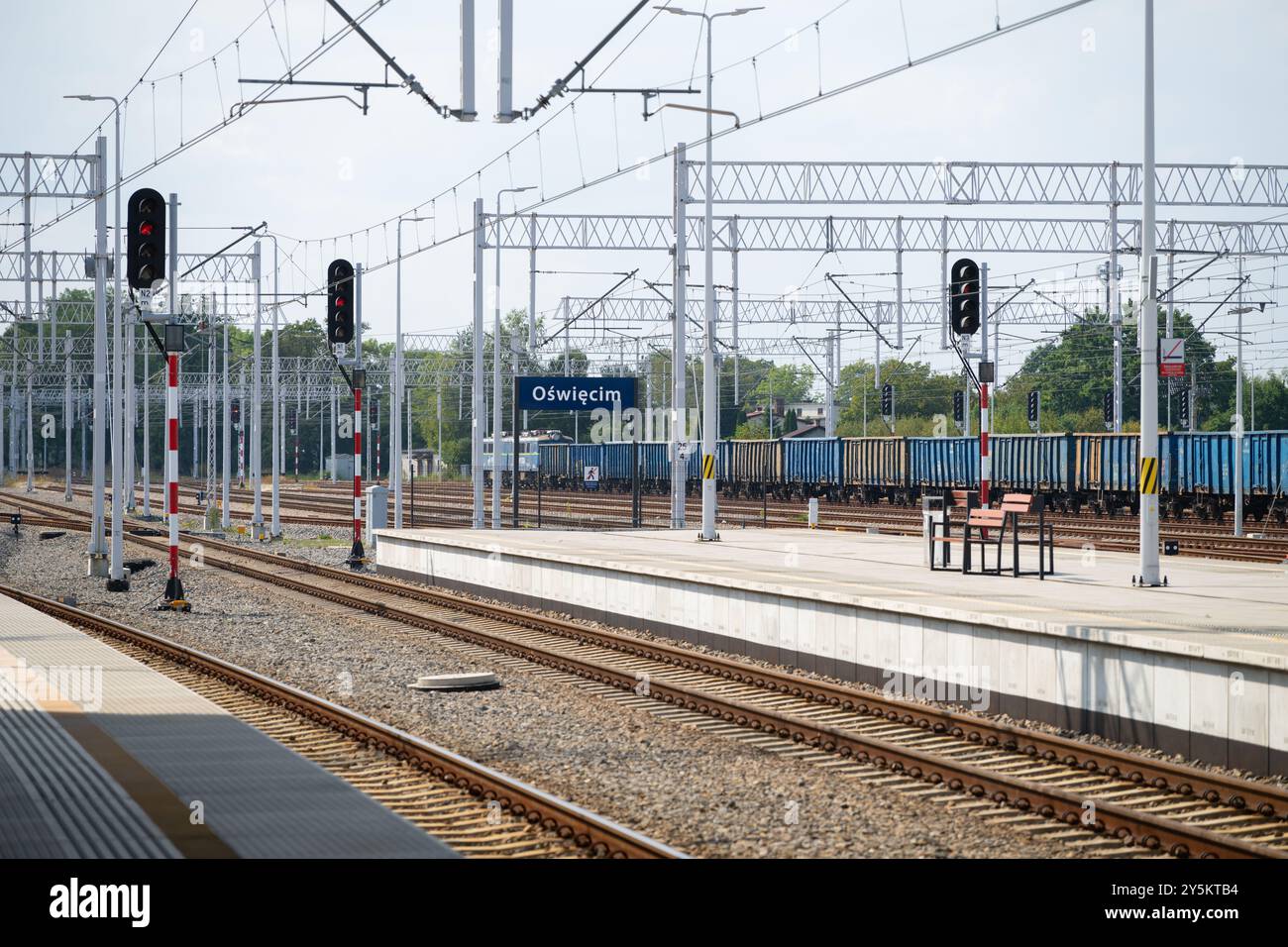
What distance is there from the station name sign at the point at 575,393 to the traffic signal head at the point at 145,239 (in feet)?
32.3

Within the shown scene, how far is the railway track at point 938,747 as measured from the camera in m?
8.70

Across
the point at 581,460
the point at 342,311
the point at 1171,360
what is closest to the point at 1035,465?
the point at 1171,360

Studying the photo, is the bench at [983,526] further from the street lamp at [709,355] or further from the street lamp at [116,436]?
the street lamp at [116,436]

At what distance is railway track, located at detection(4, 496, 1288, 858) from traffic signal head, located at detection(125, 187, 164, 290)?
20.1ft

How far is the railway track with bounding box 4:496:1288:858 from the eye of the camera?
8.70 meters

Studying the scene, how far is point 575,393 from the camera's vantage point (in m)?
29.8

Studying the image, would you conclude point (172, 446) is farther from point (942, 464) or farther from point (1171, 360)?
point (942, 464)

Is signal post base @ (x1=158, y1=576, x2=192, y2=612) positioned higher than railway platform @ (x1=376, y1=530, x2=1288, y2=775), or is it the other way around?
railway platform @ (x1=376, y1=530, x2=1288, y2=775)

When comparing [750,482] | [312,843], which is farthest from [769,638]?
[750,482]

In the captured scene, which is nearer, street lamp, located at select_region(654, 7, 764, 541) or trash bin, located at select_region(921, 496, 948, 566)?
trash bin, located at select_region(921, 496, 948, 566)

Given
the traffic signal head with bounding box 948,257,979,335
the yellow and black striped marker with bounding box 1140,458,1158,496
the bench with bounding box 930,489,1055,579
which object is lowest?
the bench with bounding box 930,489,1055,579

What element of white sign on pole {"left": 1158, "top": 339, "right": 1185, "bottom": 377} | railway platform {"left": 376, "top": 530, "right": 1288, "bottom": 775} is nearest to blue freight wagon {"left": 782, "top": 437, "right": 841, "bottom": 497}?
white sign on pole {"left": 1158, "top": 339, "right": 1185, "bottom": 377}

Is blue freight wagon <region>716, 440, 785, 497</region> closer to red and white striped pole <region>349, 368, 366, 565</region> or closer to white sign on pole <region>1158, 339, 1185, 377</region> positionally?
red and white striped pole <region>349, 368, 366, 565</region>
